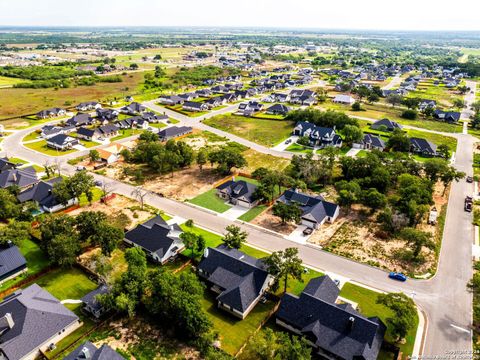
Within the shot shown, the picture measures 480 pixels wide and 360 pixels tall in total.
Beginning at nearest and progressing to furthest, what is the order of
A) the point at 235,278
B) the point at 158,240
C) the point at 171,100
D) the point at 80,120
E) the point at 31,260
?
the point at 235,278, the point at 31,260, the point at 158,240, the point at 80,120, the point at 171,100

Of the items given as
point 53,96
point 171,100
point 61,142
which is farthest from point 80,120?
point 53,96

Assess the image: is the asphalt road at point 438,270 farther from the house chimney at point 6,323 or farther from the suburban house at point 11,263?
the house chimney at point 6,323

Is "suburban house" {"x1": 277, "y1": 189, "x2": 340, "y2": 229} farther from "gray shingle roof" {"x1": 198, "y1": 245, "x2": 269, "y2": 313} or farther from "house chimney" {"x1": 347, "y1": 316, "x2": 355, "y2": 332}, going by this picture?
"house chimney" {"x1": 347, "y1": 316, "x2": 355, "y2": 332}

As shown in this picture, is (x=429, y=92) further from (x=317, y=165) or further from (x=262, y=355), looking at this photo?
(x=262, y=355)

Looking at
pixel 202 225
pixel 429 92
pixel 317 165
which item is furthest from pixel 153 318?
pixel 429 92

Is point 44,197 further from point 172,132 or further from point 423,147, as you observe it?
point 423,147

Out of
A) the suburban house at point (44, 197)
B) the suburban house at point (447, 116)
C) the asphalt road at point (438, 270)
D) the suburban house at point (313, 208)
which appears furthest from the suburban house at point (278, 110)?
the suburban house at point (44, 197)
